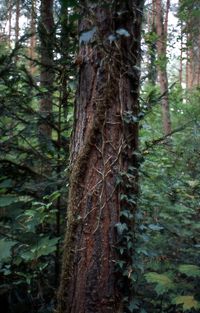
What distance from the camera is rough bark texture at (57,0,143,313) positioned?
3.00 m

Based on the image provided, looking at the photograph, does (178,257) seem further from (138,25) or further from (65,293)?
(138,25)

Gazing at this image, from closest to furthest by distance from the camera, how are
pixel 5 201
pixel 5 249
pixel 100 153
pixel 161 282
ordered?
pixel 5 249
pixel 100 153
pixel 5 201
pixel 161 282

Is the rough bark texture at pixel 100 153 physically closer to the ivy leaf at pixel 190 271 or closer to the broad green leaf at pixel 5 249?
the broad green leaf at pixel 5 249

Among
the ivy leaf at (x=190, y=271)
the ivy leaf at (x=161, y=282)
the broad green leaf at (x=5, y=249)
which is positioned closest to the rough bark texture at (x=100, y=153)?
the broad green leaf at (x=5, y=249)

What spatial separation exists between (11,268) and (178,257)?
2.00 metres

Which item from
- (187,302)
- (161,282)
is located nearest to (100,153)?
(161,282)

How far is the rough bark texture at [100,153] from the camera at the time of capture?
3000 millimetres

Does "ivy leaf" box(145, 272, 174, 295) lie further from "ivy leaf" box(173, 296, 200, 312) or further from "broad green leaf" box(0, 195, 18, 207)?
"broad green leaf" box(0, 195, 18, 207)

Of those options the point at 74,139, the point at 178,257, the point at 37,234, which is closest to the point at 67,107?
the point at 74,139

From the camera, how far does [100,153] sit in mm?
3109

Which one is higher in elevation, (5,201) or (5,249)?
(5,201)

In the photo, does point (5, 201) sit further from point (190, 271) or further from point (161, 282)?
point (190, 271)

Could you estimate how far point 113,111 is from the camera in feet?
10.3

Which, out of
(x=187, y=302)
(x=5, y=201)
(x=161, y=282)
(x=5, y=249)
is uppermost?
(x=5, y=201)
